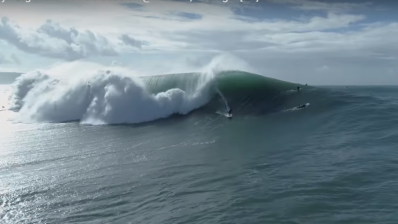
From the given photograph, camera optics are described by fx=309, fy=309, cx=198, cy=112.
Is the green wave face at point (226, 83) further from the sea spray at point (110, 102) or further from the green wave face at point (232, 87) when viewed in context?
the sea spray at point (110, 102)

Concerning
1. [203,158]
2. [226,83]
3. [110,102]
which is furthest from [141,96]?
[203,158]

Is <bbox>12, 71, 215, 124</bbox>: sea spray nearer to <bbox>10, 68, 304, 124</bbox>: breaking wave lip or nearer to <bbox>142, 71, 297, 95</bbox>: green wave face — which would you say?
<bbox>10, 68, 304, 124</bbox>: breaking wave lip

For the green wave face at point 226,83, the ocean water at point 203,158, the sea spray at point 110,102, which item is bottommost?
the ocean water at point 203,158

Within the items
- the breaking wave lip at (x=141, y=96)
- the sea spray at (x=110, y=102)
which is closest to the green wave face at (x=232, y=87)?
the breaking wave lip at (x=141, y=96)

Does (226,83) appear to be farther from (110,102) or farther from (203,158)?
(203,158)

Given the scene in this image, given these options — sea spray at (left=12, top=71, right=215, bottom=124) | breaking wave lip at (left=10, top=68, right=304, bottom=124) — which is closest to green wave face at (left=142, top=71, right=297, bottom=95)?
breaking wave lip at (left=10, top=68, right=304, bottom=124)

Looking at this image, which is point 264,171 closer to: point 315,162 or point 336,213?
point 315,162

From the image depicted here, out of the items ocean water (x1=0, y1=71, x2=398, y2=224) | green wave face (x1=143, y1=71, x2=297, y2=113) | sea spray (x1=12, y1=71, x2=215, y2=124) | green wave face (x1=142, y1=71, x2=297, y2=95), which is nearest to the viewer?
ocean water (x1=0, y1=71, x2=398, y2=224)
